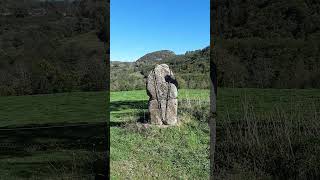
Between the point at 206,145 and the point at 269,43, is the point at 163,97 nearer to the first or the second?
the point at 206,145

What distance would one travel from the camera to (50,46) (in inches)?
871

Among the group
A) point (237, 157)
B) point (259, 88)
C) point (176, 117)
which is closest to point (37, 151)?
point (176, 117)

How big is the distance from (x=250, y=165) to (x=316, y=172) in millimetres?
1208

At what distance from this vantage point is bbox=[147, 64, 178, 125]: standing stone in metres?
10.1

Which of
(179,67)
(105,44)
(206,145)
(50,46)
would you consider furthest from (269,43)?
(206,145)

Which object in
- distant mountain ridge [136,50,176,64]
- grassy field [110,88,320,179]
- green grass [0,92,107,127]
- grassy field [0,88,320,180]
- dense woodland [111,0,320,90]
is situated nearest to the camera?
grassy field [110,88,320,179]

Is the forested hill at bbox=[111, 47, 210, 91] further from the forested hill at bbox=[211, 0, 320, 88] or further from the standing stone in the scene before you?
the forested hill at bbox=[211, 0, 320, 88]

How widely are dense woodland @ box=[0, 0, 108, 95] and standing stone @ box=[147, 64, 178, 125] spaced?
8.13 m

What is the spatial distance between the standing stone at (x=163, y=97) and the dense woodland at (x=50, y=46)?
320 inches

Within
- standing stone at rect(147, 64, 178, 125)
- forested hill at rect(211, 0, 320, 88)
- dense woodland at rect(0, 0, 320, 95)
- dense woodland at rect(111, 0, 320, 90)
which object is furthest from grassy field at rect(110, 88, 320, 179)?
forested hill at rect(211, 0, 320, 88)

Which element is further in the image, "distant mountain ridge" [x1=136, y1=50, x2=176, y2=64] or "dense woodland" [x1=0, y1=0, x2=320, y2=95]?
"dense woodland" [x1=0, y1=0, x2=320, y2=95]

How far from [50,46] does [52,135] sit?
353 inches

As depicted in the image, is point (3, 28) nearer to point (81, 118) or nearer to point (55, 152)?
point (81, 118)

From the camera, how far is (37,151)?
1177 centimetres
